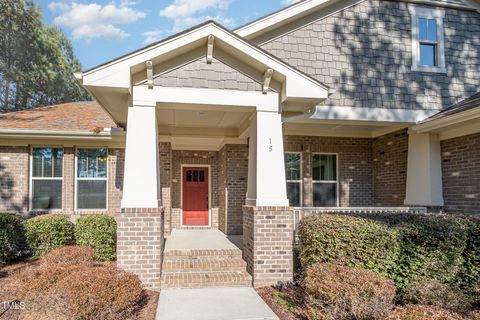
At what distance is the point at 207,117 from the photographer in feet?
27.7

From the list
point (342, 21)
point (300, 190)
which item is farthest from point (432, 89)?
point (300, 190)

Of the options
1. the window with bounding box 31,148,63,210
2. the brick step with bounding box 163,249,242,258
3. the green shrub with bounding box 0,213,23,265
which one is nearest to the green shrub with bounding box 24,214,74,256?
the green shrub with bounding box 0,213,23,265

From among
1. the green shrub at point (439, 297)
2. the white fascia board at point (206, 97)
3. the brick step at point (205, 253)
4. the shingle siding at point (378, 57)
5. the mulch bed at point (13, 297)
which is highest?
the shingle siding at point (378, 57)

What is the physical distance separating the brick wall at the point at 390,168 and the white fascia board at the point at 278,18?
430 cm

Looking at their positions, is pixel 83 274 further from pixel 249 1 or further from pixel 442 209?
pixel 249 1

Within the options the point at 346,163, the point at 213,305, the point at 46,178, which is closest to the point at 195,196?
the point at 46,178

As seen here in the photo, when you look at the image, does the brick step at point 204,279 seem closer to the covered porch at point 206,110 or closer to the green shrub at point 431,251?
the covered porch at point 206,110

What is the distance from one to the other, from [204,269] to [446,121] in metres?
6.34

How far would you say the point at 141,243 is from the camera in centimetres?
614

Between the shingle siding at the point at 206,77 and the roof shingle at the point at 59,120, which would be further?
the roof shingle at the point at 59,120

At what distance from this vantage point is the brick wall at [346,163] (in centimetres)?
1079

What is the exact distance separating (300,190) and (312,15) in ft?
16.5

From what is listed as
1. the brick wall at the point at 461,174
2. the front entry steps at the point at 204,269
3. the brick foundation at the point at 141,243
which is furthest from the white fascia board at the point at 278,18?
the front entry steps at the point at 204,269

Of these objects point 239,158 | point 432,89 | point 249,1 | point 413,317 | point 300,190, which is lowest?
point 413,317
